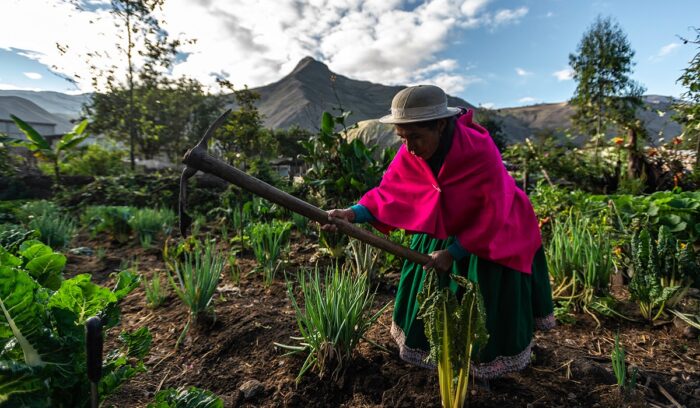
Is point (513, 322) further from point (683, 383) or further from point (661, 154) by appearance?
point (661, 154)

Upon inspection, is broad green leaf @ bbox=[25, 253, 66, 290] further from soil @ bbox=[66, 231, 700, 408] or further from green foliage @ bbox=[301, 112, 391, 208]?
green foliage @ bbox=[301, 112, 391, 208]

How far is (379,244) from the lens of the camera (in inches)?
60.6

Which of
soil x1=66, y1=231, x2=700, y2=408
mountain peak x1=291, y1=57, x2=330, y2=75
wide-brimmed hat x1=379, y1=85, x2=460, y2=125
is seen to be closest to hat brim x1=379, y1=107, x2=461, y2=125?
wide-brimmed hat x1=379, y1=85, x2=460, y2=125

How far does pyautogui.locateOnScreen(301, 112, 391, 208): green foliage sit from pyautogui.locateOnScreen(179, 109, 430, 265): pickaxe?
1.96 meters

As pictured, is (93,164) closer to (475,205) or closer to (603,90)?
(475,205)

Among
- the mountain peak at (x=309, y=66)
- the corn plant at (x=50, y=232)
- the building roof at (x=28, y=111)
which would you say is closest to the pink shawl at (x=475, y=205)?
the corn plant at (x=50, y=232)

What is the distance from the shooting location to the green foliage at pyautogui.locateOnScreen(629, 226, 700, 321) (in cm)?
208

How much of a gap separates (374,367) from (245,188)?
3.42 feet

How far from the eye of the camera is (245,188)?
142cm

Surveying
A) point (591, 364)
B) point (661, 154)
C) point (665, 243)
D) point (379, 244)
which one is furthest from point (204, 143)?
point (661, 154)

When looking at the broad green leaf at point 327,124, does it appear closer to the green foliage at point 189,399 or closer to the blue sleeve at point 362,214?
the blue sleeve at point 362,214

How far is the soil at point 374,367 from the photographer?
1.50 m

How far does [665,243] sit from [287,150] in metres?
32.5

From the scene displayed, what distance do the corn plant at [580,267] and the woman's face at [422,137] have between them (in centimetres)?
160
